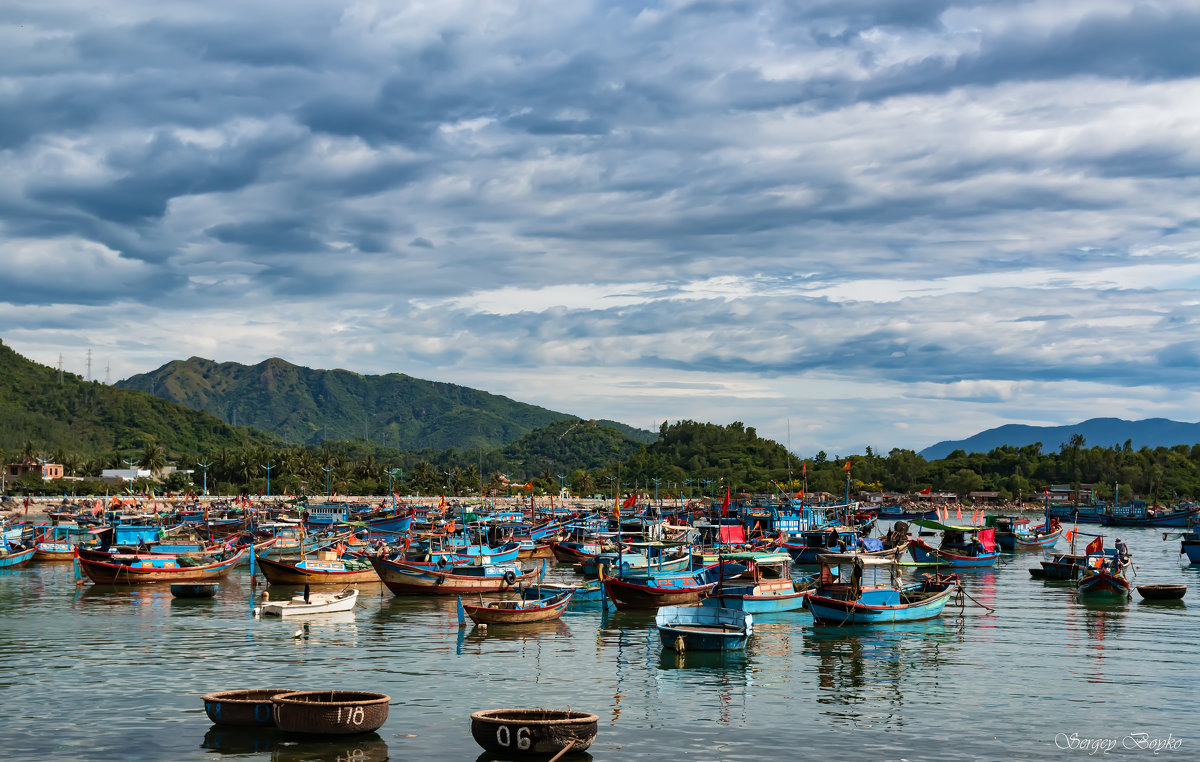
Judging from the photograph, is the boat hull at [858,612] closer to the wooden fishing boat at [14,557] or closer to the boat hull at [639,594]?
the boat hull at [639,594]

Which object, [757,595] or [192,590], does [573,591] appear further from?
[192,590]

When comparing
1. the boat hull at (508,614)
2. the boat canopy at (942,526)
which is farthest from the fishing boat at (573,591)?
the boat canopy at (942,526)

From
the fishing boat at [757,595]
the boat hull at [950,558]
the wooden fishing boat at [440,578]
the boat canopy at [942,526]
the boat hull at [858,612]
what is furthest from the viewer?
the boat canopy at [942,526]

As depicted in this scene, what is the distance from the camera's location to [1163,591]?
65312 millimetres

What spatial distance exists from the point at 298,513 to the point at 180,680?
133 metres

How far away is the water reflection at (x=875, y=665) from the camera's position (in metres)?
34.8

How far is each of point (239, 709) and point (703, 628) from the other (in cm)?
2106

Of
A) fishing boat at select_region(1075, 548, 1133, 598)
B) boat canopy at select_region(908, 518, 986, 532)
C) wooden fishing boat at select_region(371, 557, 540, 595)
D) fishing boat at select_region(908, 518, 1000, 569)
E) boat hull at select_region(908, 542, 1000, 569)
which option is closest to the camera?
wooden fishing boat at select_region(371, 557, 540, 595)

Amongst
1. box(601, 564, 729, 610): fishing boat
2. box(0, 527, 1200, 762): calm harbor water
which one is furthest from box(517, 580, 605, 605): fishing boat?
box(0, 527, 1200, 762): calm harbor water

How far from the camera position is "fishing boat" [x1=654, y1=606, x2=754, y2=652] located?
43.8 m

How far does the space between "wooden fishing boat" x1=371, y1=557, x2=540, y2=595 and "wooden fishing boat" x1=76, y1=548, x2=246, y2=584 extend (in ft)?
52.5

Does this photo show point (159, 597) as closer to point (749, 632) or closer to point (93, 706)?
point (93, 706)

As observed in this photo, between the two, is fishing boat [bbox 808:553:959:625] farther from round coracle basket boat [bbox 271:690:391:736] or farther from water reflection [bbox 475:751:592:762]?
round coracle basket boat [bbox 271:690:391:736]

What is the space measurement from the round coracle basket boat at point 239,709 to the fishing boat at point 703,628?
18.5 meters
